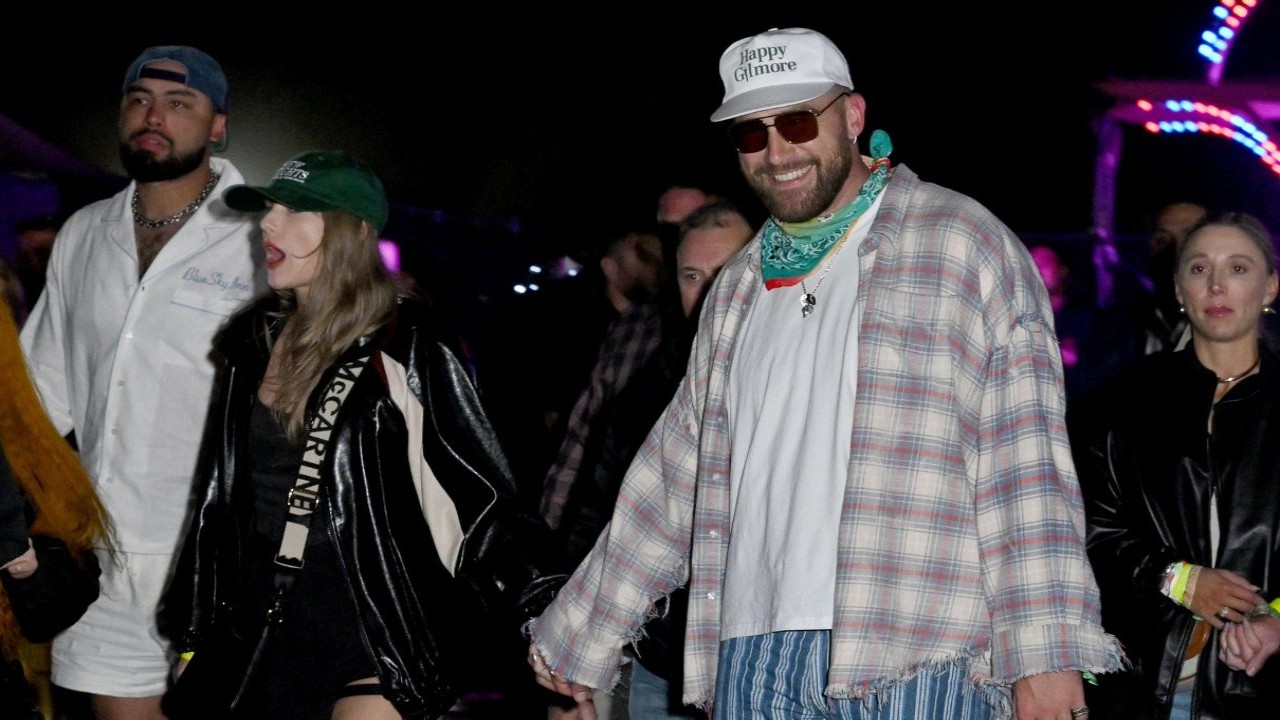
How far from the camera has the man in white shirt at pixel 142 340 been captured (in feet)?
17.7

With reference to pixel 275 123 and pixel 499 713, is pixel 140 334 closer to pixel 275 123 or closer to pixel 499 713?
pixel 499 713

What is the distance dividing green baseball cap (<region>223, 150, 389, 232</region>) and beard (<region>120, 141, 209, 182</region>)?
41.9 inches

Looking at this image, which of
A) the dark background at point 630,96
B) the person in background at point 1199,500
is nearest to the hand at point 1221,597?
the person in background at point 1199,500

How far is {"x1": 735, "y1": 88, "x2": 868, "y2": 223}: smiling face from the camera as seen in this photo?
3.62 metres

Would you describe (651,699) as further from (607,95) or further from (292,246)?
(607,95)

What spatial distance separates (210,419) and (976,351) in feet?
10.3

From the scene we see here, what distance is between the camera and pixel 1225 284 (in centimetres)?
488

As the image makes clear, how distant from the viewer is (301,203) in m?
4.48

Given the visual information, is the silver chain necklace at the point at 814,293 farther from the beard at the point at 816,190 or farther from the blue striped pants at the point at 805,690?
the blue striped pants at the point at 805,690

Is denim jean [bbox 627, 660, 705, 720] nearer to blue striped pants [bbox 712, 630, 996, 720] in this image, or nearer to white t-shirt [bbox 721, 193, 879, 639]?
blue striped pants [bbox 712, 630, 996, 720]

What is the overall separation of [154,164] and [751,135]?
2878 mm

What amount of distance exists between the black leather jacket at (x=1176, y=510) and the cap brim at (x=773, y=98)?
6.28 ft

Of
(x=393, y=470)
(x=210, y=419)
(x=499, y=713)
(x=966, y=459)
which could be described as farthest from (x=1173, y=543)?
(x=499, y=713)

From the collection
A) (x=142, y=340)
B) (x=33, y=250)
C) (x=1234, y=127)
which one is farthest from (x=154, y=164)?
(x=1234, y=127)
